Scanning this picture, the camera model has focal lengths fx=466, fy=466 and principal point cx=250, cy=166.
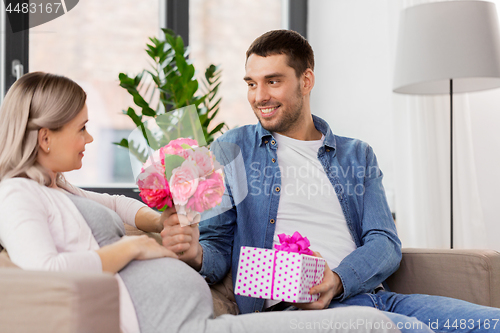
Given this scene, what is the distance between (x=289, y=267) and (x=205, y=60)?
87.6 inches

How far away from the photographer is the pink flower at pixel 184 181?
107 cm

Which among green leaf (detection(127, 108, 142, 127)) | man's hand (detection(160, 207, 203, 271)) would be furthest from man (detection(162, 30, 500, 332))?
Answer: green leaf (detection(127, 108, 142, 127))

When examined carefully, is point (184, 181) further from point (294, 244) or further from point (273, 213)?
point (273, 213)

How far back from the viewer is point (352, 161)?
1668 millimetres

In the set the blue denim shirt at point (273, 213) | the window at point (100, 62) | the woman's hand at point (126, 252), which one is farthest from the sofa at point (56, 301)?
the window at point (100, 62)

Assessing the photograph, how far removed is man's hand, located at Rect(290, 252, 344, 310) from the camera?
122cm

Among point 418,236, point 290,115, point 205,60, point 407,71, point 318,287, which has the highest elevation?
point 205,60

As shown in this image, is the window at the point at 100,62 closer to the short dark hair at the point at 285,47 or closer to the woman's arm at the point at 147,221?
the short dark hair at the point at 285,47

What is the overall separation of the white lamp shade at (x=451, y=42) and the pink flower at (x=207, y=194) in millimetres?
1384

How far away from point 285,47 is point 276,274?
91cm

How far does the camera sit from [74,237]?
102 centimetres

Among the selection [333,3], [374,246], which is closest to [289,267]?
[374,246]

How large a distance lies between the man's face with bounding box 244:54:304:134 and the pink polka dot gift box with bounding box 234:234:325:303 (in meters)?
0.65

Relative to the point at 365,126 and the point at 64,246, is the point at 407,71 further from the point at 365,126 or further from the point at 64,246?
the point at 64,246
